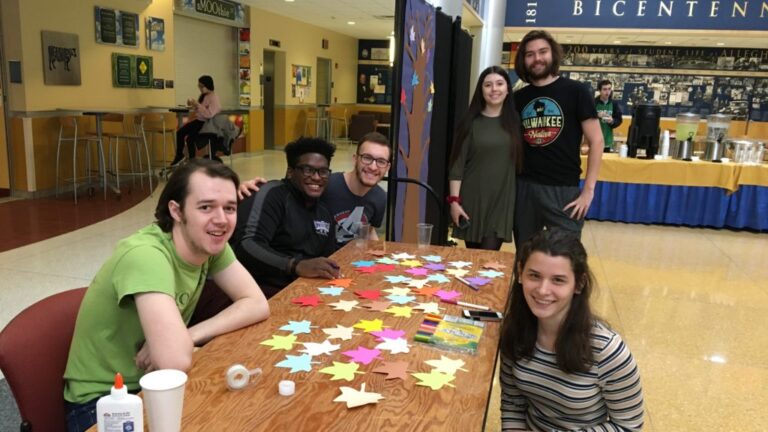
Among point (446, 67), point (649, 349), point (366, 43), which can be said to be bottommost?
point (649, 349)

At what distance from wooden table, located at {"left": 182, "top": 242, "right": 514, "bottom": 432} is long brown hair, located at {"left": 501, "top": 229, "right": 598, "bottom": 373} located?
0.23 ft

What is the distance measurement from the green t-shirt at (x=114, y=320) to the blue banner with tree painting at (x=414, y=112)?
2.21m

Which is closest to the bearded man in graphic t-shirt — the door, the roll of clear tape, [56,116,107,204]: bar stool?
the roll of clear tape

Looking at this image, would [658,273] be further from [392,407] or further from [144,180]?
[144,180]

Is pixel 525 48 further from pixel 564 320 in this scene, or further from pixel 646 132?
pixel 646 132

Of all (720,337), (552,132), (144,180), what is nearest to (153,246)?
(552,132)

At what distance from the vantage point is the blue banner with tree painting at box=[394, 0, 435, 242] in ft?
12.0

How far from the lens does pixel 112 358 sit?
1557mm

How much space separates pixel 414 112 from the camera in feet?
13.5

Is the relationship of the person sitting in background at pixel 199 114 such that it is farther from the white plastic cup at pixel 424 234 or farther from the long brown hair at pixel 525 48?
the white plastic cup at pixel 424 234

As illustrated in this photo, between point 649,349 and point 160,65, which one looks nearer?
point 649,349

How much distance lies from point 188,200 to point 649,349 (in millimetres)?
2932

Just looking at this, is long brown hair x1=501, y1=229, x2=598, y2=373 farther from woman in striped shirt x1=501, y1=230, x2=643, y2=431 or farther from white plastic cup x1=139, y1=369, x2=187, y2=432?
white plastic cup x1=139, y1=369, x2=187, y2=432

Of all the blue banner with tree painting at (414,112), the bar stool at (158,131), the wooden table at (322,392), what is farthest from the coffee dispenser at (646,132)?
the bar stool at (158,131)
